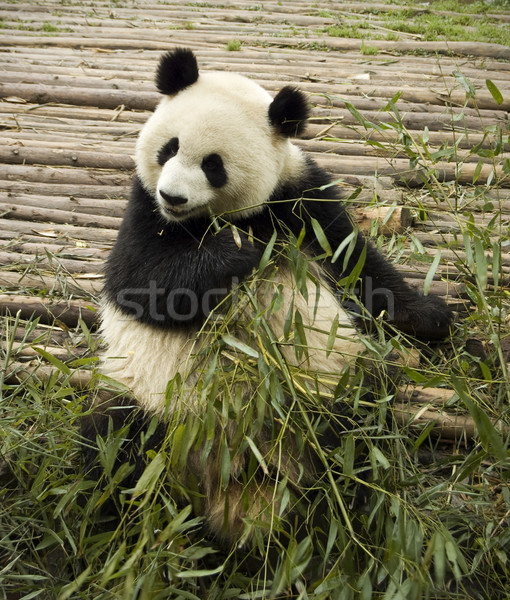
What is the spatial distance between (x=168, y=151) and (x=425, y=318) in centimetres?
158

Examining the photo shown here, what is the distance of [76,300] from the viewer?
376 centimetres

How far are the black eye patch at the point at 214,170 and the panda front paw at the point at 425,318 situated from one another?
46.8 inches

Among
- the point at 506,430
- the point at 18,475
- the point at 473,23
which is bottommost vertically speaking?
the point at 18,475

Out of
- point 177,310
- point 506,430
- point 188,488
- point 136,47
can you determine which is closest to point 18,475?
point 188,488

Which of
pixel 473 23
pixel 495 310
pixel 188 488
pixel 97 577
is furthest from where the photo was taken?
pixel 473 23

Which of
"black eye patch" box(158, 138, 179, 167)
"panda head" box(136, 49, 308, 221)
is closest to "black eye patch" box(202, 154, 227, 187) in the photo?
"panda head" box(136, 49, 308, 221)

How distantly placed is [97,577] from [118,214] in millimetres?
2669

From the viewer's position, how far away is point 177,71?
3139 millimetres

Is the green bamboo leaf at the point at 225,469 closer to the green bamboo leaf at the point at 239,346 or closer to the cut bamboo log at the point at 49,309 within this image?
the green bamboo leaf at the point at 239,346

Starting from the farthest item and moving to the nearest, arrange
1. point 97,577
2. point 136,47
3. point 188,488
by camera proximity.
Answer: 1. point 136,47
2. point 188,488
3. point 97,577

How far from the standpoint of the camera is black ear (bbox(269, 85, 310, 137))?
307 centimetres

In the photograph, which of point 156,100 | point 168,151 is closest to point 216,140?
point 168,151

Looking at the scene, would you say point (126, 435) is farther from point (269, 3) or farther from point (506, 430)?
point (269, 3)

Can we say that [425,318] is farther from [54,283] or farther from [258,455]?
[54,283]
